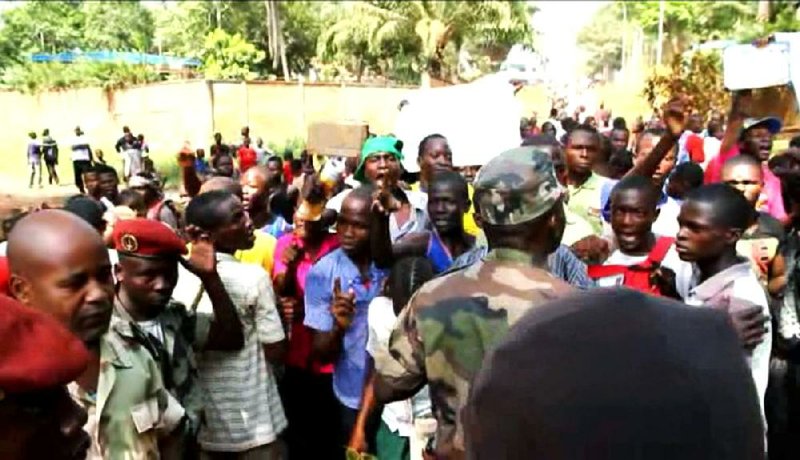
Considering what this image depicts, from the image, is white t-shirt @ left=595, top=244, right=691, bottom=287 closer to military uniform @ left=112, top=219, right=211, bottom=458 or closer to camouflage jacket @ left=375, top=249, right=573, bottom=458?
camouflage jacket @ left=375, top=249, right=573, bottom=458

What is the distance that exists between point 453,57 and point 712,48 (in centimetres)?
1032

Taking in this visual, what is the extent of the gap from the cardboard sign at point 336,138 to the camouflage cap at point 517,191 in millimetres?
4795

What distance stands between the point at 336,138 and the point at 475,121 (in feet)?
5.66

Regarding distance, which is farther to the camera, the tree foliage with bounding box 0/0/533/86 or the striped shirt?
the tree foliage with bounding box 0/0/533/86

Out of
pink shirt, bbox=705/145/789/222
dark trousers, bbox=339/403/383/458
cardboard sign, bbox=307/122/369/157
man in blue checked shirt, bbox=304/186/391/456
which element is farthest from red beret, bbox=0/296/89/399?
cardboard sign, bbox=307/122/369/157

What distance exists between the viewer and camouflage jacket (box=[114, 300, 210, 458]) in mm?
2758

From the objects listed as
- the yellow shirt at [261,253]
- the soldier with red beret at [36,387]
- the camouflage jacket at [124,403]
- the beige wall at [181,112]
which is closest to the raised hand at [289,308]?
the yellow shirt at [261,253]

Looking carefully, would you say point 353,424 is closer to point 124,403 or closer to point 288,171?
point 124,403

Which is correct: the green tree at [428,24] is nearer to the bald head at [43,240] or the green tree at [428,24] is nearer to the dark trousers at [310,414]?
the dark trousers at [310,414]

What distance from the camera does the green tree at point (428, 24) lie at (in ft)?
86.9

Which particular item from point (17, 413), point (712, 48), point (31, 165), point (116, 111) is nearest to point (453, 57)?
point (712, 48)

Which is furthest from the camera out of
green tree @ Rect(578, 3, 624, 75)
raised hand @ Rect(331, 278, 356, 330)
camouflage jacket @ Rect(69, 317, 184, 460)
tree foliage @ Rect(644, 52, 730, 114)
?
green tree @ Rect(578, 3, 624, 75)

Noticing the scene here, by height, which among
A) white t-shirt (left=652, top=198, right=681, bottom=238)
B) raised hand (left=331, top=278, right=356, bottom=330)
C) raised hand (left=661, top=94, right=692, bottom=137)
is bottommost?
raised hand (left=331, top=278, right=356, bottom=330)

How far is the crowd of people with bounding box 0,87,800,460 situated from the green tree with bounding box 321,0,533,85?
71.8 feet
